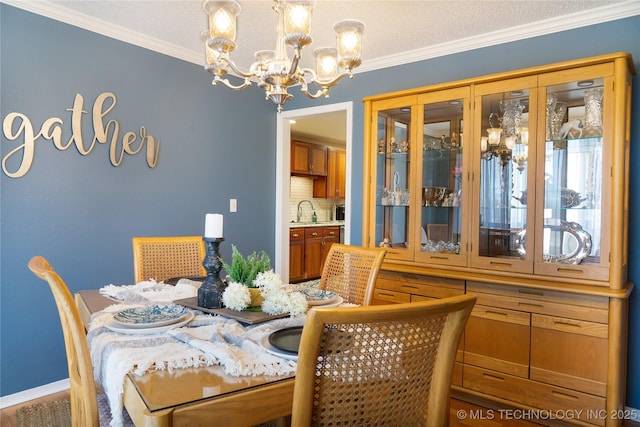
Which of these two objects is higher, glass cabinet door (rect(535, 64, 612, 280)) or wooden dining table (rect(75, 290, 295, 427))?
glass cabinet door (rect(535, 64, 612, 280))

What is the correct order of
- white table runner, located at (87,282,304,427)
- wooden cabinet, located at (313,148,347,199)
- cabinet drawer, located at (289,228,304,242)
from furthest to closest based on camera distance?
wooden cabinet, located at (313,148,347,199) → cabinet drawer, located at (289,228,304,242) → white table runner, located at (87,282,304,427)

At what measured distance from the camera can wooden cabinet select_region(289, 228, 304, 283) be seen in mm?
6121

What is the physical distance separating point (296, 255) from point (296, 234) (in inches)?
12.8

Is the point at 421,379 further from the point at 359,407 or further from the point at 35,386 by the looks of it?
the point at 35,386

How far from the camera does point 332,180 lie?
7.38 metres

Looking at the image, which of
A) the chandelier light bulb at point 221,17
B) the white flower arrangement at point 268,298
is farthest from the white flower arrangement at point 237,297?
the chandelier light bulb at point 221,17

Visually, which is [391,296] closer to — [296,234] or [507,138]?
[507,138]

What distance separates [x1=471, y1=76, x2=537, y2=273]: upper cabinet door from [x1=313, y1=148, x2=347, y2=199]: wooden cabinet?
4594mm

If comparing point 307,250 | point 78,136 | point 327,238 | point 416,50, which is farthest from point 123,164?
point 327,238

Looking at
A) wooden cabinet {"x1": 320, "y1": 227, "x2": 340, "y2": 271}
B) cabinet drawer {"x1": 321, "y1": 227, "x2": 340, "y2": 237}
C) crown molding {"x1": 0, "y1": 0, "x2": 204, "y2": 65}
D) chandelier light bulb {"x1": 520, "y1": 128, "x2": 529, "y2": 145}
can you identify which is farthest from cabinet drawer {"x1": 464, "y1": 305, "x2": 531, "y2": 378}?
cabinet drawer {"x1": 321, "y1": 227, "x2": 340, "y2": 237}

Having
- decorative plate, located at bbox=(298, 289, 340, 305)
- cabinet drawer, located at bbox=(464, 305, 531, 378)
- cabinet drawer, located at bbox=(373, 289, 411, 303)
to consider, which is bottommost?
cabinet drawer, located at bbox=(464, 305, 531, 378)

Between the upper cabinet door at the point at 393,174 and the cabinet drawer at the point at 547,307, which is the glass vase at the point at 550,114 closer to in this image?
the upper cabinet door at the point at 393,174

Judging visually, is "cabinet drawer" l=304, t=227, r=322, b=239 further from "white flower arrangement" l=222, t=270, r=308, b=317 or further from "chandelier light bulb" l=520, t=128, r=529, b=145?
"white flower arrangement" l=222, t=270, r=308, b=317

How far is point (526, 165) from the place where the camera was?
2484 mm
